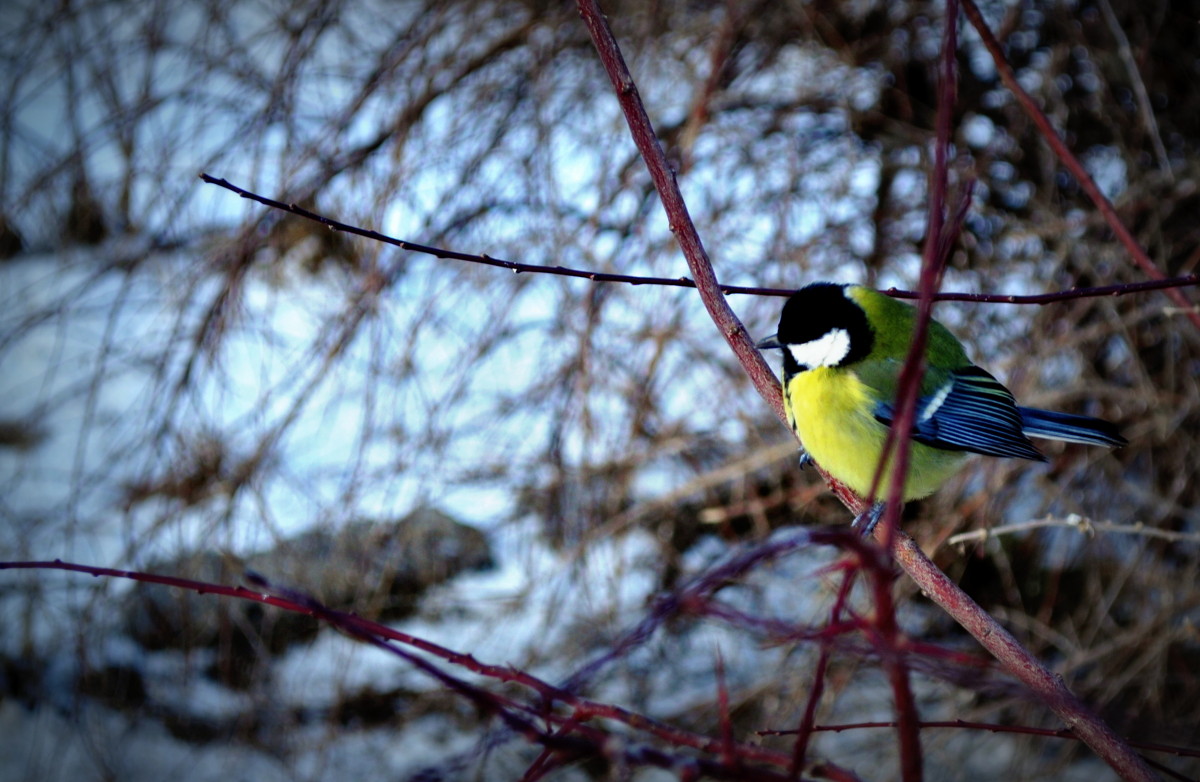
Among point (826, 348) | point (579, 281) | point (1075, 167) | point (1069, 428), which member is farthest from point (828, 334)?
point (579, 281)

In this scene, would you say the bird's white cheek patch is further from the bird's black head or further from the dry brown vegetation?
the dry brown vegetation

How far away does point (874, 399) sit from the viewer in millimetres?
2123

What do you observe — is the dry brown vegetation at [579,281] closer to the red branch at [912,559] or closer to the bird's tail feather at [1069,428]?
the bird's tail feather at [1069,428]

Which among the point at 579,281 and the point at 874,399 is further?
the point at 579,281

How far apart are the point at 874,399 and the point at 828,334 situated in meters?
0.18

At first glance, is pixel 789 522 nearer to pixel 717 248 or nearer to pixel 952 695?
pixel 952 695

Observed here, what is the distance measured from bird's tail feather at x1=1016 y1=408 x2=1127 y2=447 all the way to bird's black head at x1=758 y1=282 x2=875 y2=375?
1.32 ft

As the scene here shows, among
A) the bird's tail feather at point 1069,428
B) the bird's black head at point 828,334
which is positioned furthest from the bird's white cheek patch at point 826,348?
the bird's tail feather at point 1069,428

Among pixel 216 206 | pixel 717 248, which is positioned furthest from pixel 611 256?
pixel 216 206

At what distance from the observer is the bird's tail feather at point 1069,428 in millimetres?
1937

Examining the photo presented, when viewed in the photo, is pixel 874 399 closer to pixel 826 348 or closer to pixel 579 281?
pixel 826 348

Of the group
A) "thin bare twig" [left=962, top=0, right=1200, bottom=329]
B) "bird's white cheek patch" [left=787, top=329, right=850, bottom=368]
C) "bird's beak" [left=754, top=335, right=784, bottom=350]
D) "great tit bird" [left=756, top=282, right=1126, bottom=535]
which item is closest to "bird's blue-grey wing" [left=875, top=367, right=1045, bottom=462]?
"great tit bird" [left=756, top=282, right=1126, bottom=535]

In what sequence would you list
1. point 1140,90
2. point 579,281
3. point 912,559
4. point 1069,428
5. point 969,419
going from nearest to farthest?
point 912,559 < point 1069,428 < point 969,419 < point 1140,90 < point 579,281

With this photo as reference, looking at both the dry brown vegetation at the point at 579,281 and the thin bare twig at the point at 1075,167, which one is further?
the dry brown vegetation at the point at 579,281
